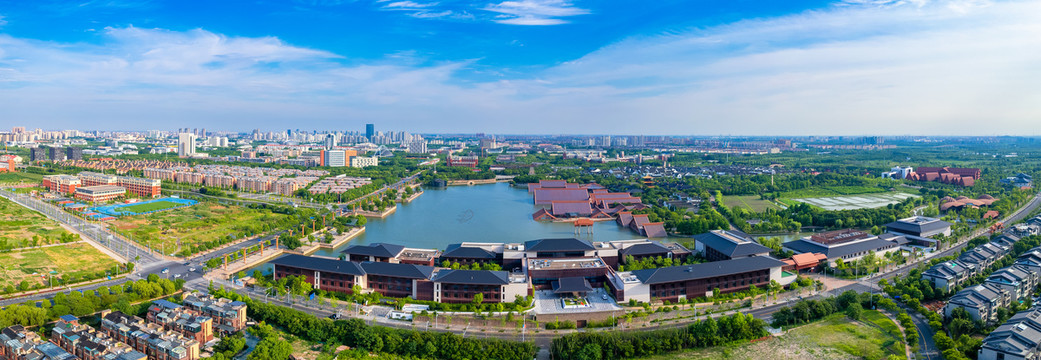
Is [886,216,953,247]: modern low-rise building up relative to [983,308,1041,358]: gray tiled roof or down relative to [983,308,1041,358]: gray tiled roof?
up

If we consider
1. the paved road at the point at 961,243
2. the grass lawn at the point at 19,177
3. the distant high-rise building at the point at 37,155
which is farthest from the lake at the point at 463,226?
the distant high-rise building at the point at 37,155

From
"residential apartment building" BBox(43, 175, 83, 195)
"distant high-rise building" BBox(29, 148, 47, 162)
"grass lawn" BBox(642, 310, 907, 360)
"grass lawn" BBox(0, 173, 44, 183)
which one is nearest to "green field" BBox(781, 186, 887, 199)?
"grass lawn" BBox(642, 310, 907, 360)

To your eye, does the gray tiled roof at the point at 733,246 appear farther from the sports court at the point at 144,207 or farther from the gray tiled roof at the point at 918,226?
the sports court at the point at 144,207

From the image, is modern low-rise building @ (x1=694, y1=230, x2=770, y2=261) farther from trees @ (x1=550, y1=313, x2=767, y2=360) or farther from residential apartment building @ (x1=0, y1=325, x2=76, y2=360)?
residential apartment building @ (x1=0, y1=325, x2=76, y2=360)

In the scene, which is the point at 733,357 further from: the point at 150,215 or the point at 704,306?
the point at 150,215

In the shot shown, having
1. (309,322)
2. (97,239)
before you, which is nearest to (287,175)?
(97,239)

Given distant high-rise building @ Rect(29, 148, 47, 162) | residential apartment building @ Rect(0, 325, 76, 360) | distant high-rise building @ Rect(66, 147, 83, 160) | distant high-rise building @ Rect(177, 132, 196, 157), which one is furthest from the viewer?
distant high-rise building @ Rect(177, 132, 196, 157)

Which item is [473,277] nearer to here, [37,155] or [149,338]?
[149,338]
